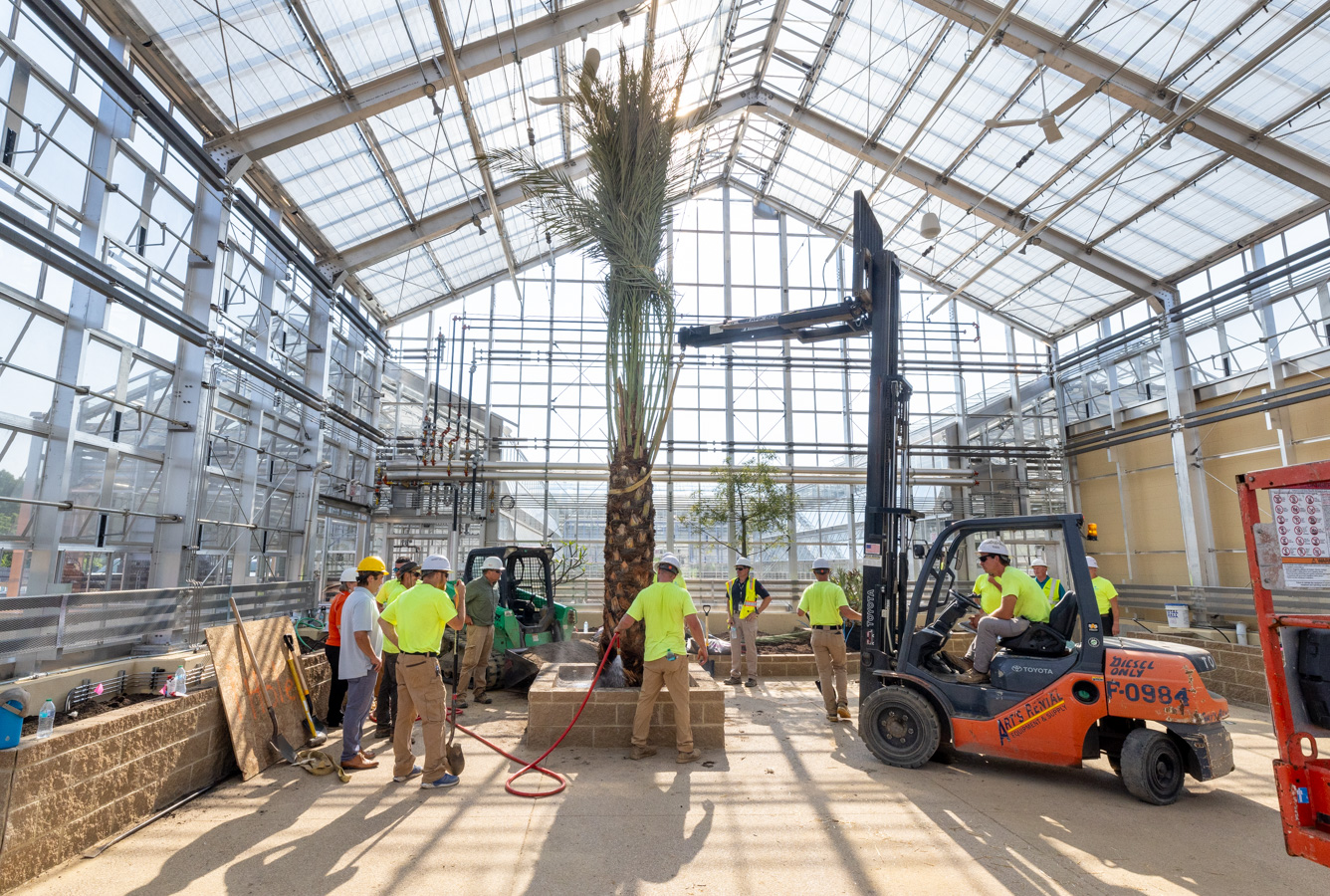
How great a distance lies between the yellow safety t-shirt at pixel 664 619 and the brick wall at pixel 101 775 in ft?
10.4

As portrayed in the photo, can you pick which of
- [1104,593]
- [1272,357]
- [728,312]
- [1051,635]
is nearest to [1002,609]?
[1051,635]

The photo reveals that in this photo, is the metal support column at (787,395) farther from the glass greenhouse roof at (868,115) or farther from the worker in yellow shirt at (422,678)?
the worker in yellow shirt at (422,678)

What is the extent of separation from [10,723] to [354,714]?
2.37m

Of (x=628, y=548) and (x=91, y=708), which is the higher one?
(x=628, y=548)

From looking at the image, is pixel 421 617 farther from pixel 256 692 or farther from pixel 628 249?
pixel 628 249

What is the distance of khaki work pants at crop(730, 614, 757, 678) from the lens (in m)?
9.70

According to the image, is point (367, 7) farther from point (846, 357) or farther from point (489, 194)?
point (846, 357)

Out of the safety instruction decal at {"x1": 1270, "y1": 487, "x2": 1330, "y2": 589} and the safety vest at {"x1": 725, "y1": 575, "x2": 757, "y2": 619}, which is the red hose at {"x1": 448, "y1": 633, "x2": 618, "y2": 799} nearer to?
the safety vest at {"x1": 725, "y1": 575, "x2": 757, "y2": 619}

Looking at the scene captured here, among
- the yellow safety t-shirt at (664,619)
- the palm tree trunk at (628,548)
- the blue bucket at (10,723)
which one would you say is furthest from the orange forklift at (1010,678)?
the blue bucket at (10,723)

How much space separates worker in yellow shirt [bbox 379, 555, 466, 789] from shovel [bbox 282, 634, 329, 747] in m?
1.13

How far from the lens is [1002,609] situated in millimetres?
5441

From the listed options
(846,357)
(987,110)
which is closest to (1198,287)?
(987,110)

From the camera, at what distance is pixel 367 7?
9625 mm

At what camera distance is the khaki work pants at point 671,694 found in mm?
5707
